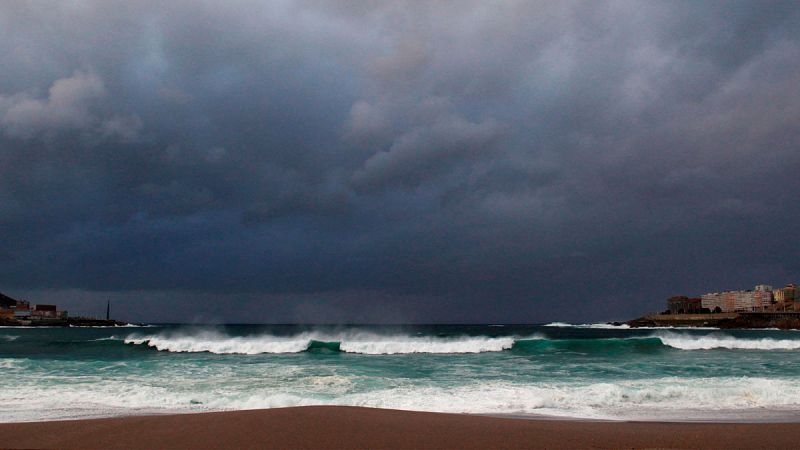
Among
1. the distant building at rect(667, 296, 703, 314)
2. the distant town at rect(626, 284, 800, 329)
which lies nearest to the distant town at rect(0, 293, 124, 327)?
the distant town at rect(626, 284, 800, 329)

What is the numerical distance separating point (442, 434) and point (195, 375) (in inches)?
478

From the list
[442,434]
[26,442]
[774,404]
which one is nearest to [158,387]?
[26,442]

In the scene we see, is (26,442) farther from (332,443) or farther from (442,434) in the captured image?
(442,434)

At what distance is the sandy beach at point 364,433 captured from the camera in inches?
263

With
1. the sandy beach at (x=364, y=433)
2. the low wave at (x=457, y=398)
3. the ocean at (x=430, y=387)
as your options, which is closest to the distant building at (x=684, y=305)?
the ocean at (x=430, y=387)

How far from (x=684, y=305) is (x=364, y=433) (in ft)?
561

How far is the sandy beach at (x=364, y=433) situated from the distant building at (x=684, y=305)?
163468 millimetres

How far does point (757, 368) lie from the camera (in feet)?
62.8

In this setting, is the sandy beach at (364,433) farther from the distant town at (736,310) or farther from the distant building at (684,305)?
the distant building at (684,305)

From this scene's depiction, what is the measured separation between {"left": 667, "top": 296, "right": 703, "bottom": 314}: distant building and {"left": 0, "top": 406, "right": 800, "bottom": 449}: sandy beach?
16347cm

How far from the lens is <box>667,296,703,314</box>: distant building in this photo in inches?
5965

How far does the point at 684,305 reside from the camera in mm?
152875

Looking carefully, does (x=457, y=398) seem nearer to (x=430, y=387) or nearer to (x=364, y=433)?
(x=430, y=387)

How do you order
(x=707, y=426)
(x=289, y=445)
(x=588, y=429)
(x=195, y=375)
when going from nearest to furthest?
(x=289, y=445)
(x=588, y=429)
(x=707, y=426)
(x=195, y=375)
